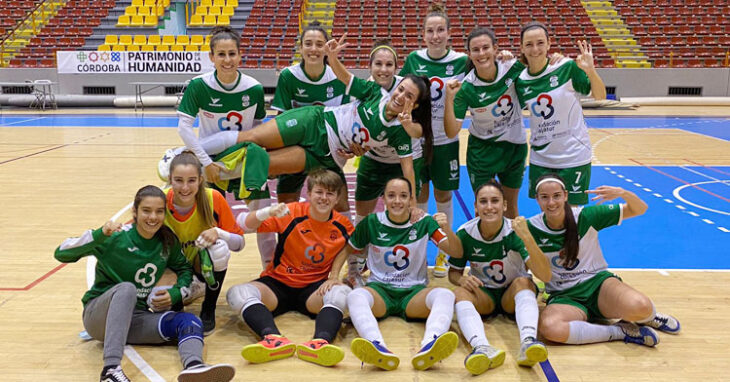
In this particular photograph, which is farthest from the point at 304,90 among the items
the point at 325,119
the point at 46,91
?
the point at 46,91

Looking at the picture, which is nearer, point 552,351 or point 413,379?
point 413,379

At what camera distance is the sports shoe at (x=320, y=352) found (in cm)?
302

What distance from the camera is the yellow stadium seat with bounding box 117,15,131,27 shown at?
782 inches

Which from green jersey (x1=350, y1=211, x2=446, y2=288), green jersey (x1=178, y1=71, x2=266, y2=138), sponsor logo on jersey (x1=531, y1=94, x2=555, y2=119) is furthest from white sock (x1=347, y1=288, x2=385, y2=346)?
sponsor logo on jersey (x1=531, y1=94, x2=555, y2=119)

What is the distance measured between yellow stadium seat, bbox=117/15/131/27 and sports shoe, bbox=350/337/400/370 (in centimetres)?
1972

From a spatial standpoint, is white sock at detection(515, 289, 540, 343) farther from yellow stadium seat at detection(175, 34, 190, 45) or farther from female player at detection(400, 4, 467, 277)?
yellow stadium seat at detection(175, 34, 190, 45)

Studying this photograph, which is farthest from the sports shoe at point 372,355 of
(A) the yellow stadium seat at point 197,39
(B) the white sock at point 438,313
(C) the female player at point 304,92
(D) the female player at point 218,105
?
(A) the yellow stadium seat at point 197,39

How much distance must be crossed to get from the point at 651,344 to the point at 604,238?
2.26 m

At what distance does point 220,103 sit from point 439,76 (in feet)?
5.15

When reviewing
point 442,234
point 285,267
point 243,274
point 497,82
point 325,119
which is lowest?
point 243,274

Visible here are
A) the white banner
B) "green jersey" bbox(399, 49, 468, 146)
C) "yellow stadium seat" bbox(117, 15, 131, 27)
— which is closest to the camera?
"green jersey" bbox(399, 49, 468, 146)

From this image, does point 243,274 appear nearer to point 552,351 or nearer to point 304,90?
point 304,90

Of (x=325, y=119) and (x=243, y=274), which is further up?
(x=325, y=119)

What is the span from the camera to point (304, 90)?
13.8 ft
